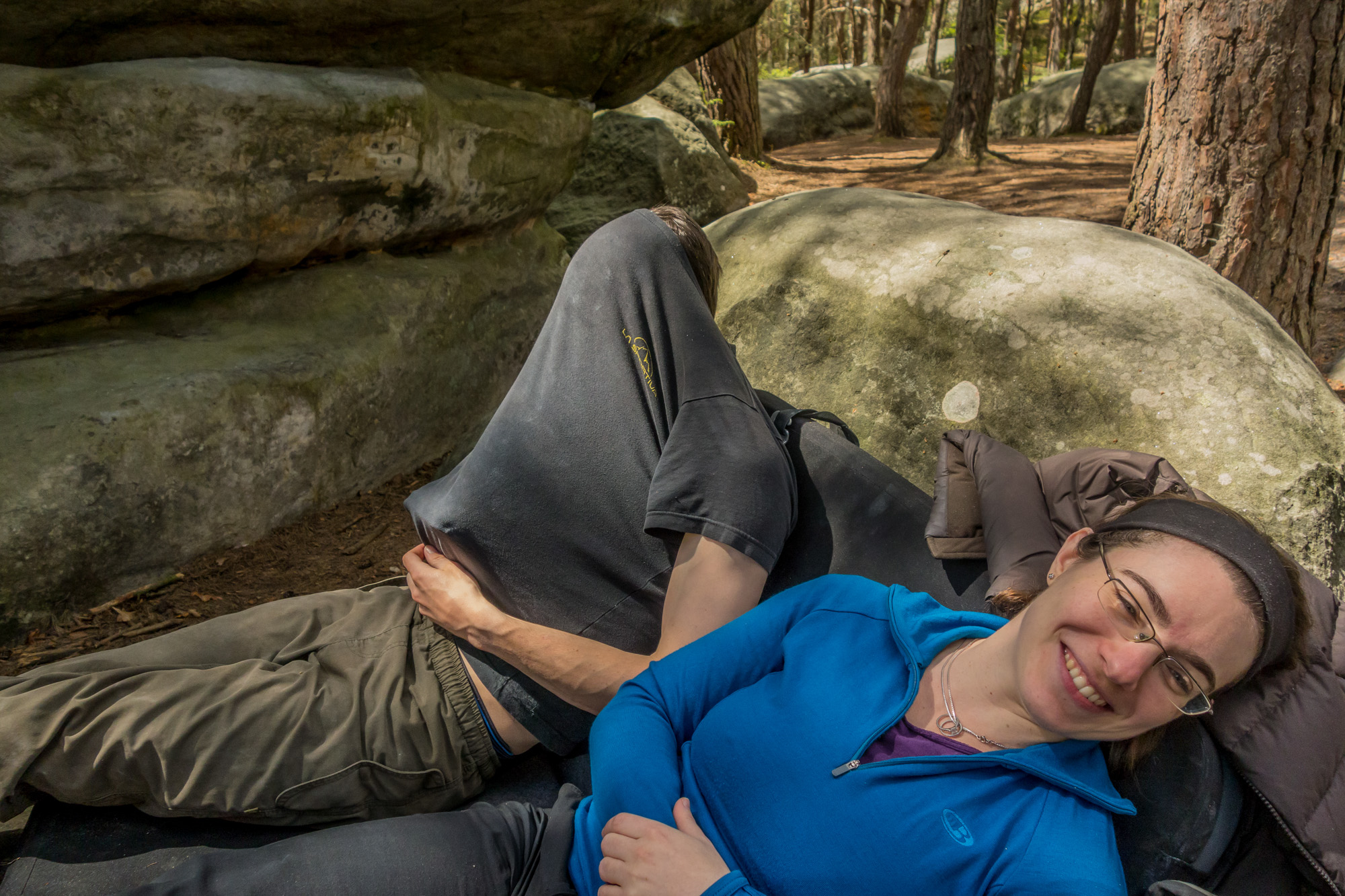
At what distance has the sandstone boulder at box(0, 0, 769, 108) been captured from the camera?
9.40ft

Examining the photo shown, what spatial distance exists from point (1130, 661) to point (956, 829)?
36 cm

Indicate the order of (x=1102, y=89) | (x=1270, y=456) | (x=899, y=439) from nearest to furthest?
(x=1270, y=456) → (x=899, y=439) → (x=1102, y=89)

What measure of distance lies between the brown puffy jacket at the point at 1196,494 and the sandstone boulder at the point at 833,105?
1140 cm

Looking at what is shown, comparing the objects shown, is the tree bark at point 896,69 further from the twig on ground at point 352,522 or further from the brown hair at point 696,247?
the brown hair at point 696,247

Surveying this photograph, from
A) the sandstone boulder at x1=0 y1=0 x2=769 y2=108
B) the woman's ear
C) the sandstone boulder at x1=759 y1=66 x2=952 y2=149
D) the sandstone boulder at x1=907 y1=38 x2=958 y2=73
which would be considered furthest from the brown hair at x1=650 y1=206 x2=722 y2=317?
the sandstone boulder at x1=907 y1=38 x2=958 y2=73

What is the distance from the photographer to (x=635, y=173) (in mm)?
5180

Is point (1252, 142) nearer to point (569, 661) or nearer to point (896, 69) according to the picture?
point (569, 661)

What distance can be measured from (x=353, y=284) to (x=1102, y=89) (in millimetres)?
12556

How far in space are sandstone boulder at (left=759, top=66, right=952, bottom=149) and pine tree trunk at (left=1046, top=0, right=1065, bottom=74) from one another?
8.33 meters

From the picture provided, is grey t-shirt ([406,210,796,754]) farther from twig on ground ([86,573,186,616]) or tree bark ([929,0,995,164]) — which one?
tree bark ([929,0,995,164])

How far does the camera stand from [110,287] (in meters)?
2.77

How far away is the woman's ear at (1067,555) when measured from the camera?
1.43 m

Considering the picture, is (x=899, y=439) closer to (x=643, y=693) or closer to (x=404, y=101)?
(x=643, y=693)

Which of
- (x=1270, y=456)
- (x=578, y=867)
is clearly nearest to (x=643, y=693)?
(x=578, y=867)
